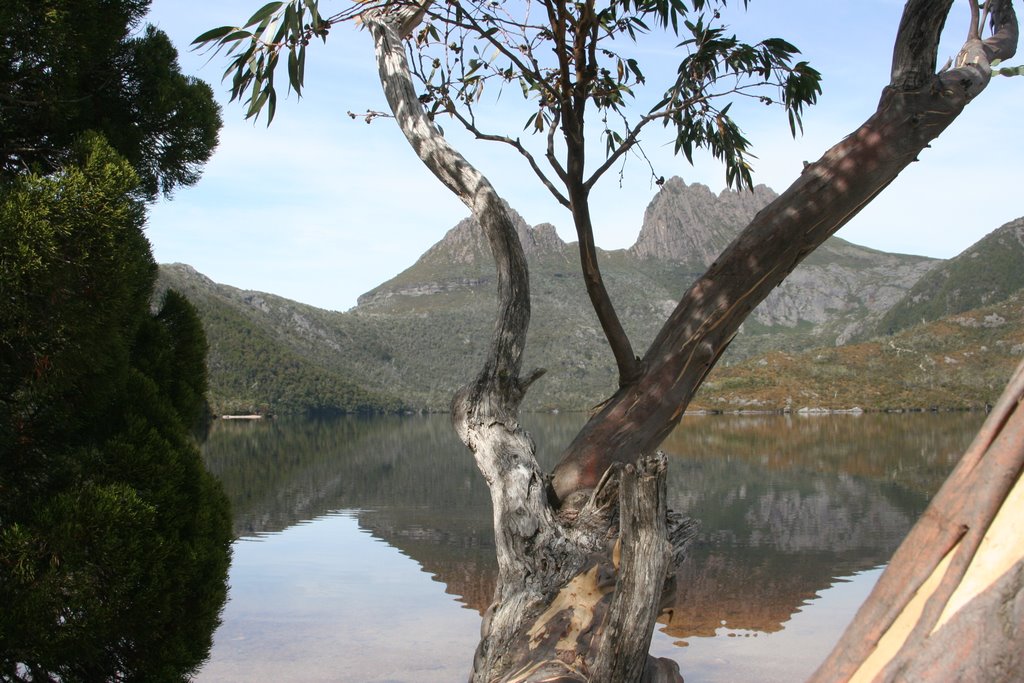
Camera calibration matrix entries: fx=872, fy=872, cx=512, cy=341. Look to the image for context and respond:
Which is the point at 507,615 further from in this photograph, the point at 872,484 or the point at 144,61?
the point at 872,484

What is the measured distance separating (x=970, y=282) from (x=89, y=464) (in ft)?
403

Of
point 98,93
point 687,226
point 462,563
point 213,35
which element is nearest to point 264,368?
point 462,563

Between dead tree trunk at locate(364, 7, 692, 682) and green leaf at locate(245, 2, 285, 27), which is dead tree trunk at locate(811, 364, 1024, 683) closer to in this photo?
dead tree trunk at locate(364, 7, 692, 682)

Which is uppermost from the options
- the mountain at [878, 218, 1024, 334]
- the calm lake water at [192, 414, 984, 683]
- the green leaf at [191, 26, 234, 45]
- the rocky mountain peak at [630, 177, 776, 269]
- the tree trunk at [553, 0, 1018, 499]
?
the rocky mountain peak at [630, 177, 776, 269]

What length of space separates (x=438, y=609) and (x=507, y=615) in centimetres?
515

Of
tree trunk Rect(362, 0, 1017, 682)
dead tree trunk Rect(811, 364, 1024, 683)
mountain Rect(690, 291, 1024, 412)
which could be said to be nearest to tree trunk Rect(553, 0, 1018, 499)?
tree trunk Rect(362, 0, 1017, 682)

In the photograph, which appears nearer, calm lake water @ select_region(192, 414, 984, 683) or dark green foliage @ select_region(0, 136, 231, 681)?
dark green foliage @ select_region(0, 136, 231, 681)

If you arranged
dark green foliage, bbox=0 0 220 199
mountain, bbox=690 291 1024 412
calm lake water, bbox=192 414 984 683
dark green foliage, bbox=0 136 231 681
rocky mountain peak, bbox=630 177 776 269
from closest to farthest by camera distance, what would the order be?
dark green foliage, bbox=0 136 231 681 < dark green foliage, bbox=0 0 220 199 < calm lake water, bbox=192 414 984 683 < mountain, bbox=690 291 1024 412 < rocky mountain peak, bbox=630 177 776 269

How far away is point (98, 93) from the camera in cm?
385

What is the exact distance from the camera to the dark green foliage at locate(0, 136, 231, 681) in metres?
2.76

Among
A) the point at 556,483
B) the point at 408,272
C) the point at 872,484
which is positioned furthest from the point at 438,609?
the point at 408,272

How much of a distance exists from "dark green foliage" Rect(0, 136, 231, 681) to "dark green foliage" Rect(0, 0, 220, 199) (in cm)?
44

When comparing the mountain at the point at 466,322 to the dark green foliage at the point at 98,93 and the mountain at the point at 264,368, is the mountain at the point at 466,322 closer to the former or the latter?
the mountain at the point at 264,368

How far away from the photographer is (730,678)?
220 inches
